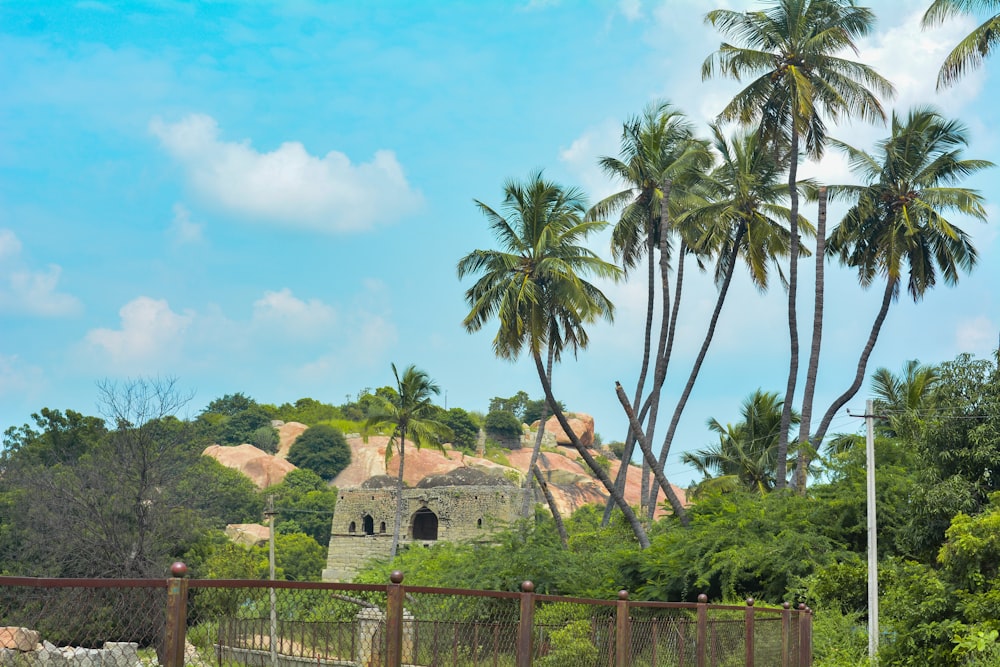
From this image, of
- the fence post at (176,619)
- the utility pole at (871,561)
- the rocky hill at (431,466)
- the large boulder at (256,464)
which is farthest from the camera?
the large boulder at (256,464)

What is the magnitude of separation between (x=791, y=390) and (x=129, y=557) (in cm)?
1892

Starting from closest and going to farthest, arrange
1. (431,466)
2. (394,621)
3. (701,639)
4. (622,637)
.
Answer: (394,621)
(622,637)
(701,639)
(431,466)

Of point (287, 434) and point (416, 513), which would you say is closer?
point (416, 513)

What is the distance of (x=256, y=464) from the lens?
280 ft

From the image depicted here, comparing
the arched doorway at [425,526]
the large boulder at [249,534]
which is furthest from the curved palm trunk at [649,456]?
the large boulder at [249,534]

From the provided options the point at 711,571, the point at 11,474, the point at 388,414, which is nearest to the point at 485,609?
the point at 711,571

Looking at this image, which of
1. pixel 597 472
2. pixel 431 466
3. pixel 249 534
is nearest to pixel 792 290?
pixel 597 472

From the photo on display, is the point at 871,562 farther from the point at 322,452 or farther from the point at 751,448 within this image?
the point at 322,452

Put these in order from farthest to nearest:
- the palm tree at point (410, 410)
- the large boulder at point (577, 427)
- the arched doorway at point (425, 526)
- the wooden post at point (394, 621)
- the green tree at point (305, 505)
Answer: the large boulder at point (577, 427) < the green tree at point (305, 505) < the arched doorway at point (425, 526) < the palm tree at point (410, 410) < the wooden post at point (394, 621)

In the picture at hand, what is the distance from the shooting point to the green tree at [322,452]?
8981 centimetres

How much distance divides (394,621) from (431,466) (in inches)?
2941

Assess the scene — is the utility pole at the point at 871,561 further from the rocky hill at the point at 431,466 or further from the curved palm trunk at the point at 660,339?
the rocky hill at the point at 431,466

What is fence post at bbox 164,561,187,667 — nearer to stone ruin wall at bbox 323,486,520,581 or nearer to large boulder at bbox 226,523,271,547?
stone ruin wall at bbox 323,486,520,581

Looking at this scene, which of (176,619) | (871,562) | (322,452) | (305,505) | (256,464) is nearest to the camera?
(176,619)
